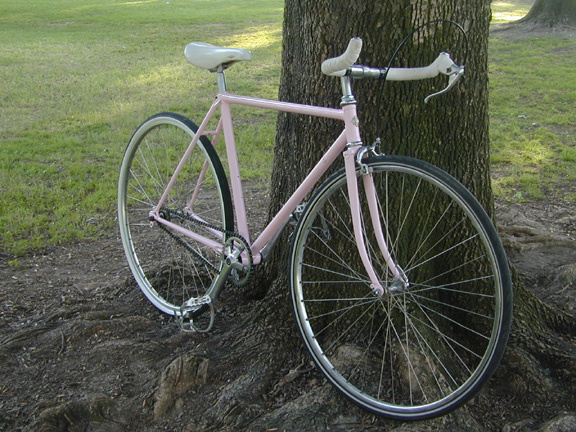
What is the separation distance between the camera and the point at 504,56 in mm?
11602

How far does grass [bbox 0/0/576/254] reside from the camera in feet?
17.0

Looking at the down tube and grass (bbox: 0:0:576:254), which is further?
grass (bbox: 0:0:576:254)

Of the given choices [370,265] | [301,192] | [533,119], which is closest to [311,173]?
[301,192]

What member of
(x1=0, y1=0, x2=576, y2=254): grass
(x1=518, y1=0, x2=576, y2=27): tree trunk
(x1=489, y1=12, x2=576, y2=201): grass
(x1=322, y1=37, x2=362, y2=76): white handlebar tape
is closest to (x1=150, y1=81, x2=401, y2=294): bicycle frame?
(x1=322, y1=37, x2=362, y2=76): white handlebar tape

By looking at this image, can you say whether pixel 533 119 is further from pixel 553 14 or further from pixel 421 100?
pixel 553 14

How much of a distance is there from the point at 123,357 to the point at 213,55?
5.07 ft

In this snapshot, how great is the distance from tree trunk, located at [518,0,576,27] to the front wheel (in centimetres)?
1325

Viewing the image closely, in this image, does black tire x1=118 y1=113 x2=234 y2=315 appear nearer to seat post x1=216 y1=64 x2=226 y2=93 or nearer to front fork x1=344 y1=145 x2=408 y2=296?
seat post x1=216 y1=64 x2=226 y2=93

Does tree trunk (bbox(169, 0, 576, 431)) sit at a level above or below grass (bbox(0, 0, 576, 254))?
above

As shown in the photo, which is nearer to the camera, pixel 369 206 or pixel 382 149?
pixel 369 206

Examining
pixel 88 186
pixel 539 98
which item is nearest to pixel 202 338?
pixel 88 186

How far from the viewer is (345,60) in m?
2.03

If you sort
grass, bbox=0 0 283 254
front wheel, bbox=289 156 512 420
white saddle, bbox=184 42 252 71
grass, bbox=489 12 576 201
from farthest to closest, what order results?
grass, bbox=489 12 576 201 < grass, bbox=0 0 283 254 < white saddle, bbox=184 42 252 71 < front wheel, bbox=289 156 512 420

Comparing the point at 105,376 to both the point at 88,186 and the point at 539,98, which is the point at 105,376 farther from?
the point at 539,98
